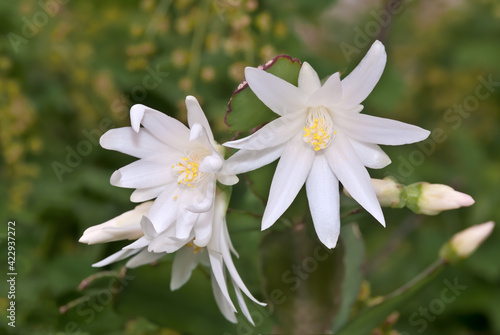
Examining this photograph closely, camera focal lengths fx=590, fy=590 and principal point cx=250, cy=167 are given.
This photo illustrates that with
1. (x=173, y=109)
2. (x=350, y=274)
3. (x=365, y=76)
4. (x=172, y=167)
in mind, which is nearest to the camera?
(x=365, y=76)

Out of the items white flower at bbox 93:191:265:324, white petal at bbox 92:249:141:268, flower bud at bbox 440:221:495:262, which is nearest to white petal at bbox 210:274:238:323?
white flower at bbox 93:191:265:324

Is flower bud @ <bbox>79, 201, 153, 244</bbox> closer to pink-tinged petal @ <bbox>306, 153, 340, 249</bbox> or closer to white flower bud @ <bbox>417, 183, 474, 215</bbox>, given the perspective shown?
Answer: pink-tinged petal @ <bbox>306, 153, 340, 249</bbox>

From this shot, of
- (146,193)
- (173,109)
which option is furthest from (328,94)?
(173,109)

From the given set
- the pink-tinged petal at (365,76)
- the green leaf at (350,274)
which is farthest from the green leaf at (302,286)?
the pink-tinged petal at (365,76)

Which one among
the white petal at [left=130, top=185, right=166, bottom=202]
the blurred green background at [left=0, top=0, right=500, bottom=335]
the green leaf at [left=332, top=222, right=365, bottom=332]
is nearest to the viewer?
the white petal at [left=130, top=185, right=166, bottom=202]

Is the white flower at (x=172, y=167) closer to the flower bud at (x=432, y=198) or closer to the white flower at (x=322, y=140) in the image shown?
the white flower at (x=322, y=140)

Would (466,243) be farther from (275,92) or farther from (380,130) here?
(275,92)

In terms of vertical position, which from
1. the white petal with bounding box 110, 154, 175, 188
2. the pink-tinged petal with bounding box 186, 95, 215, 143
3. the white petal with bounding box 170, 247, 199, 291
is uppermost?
the pink-tinged petal with bounding box 186, 95, 215, 143
